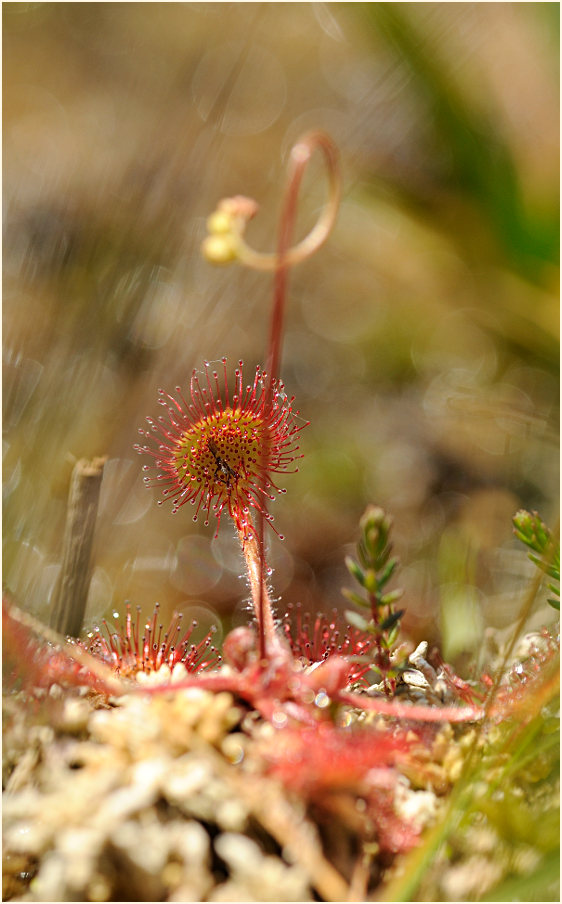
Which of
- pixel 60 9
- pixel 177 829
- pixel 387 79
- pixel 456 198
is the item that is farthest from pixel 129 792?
pixel 60 9

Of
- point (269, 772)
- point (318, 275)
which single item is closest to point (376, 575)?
point (269, 772)

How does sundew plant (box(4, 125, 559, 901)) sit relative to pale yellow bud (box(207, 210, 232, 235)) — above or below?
below

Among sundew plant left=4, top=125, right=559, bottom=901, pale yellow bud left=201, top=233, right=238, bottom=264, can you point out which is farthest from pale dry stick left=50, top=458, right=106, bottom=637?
pale yellow bud left=201, top=233, right=238, bottom=264

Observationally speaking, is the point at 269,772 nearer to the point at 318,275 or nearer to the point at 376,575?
the point at 376,575

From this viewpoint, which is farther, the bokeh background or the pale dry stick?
the bokeh background

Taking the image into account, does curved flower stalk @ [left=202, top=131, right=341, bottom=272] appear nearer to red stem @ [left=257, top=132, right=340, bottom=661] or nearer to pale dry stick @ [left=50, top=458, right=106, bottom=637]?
red stem @ [left=257, top=132, right=340, bottom=661]
